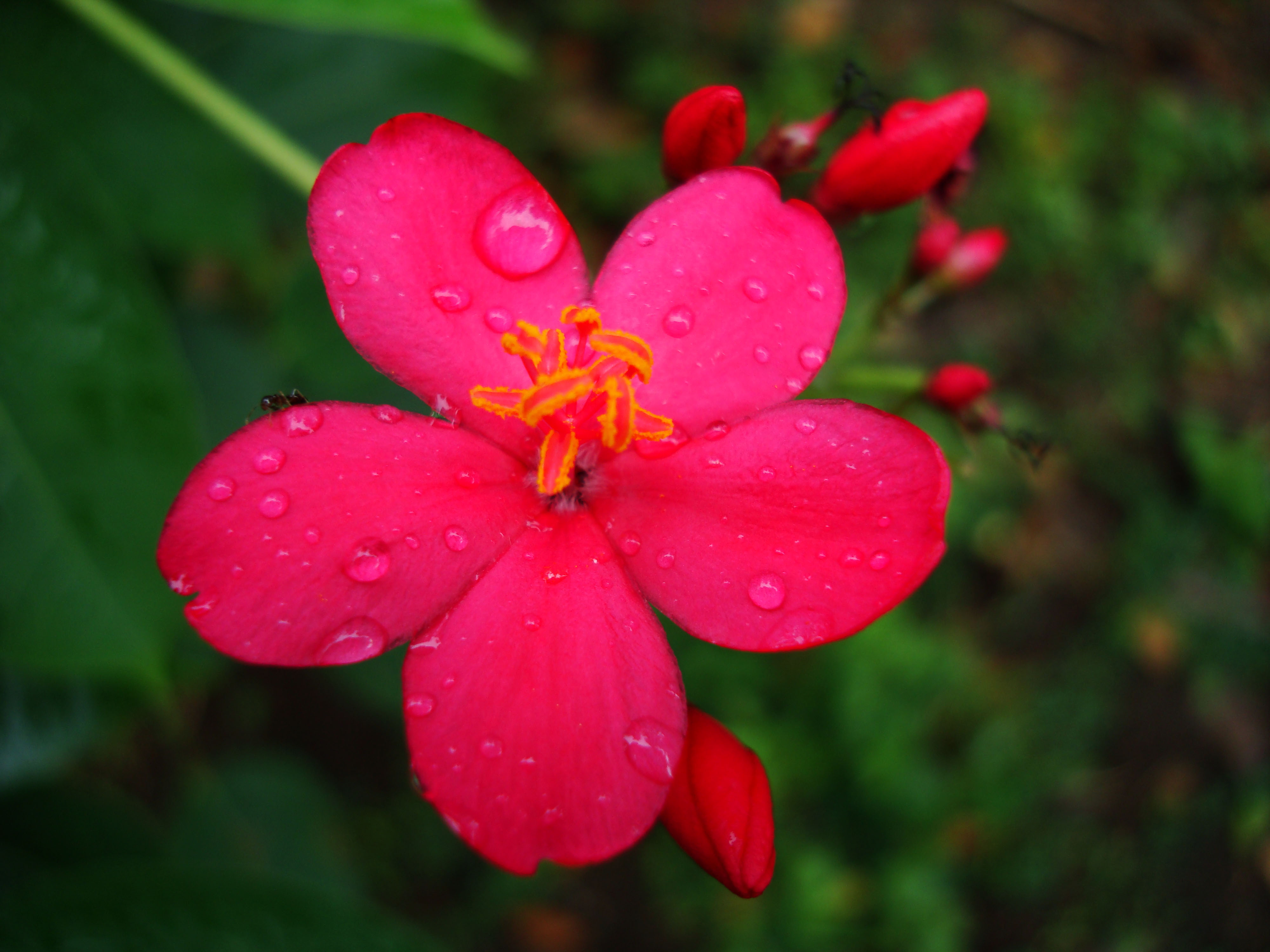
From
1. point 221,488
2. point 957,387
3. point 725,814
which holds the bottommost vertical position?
point 725,814

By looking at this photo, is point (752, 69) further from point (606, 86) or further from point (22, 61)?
point (22, 61)

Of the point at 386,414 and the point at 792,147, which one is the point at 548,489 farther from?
the point at 792,147

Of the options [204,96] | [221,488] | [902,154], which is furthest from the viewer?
[204,96]

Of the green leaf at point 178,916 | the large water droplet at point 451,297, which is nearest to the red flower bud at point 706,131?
the large water droplet at point 451,297

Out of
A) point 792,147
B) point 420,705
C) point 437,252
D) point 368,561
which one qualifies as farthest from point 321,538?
point 792,147

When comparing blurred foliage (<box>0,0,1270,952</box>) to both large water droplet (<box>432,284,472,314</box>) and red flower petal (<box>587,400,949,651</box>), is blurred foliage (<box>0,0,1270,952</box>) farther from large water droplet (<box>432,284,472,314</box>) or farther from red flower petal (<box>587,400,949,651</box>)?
large water droplet (<box>432,284,472,314</box>)

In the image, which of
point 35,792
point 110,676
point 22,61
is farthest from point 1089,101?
point 35,792

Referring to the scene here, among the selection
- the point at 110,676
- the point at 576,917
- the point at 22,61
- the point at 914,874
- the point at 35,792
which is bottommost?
the point at 576,917
